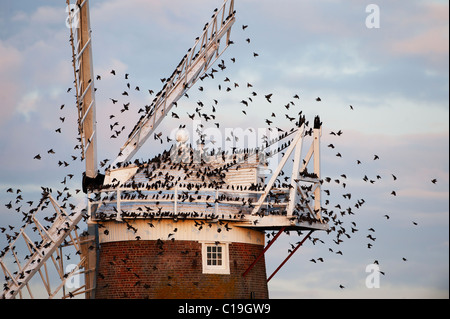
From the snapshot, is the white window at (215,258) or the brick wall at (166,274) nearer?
the brick wall at (166,274)

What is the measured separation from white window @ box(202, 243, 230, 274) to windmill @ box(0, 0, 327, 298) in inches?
2.0

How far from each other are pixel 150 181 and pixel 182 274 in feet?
14.5

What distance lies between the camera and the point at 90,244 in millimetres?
48781

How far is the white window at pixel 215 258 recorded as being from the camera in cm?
4597

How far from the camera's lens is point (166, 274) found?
45.4m

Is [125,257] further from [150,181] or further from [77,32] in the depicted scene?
[77,32]

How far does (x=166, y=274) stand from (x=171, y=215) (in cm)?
247

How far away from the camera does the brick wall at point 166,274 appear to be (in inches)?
1785

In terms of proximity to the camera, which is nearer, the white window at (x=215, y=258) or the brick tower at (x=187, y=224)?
the brick tower at (x=187, y=224)

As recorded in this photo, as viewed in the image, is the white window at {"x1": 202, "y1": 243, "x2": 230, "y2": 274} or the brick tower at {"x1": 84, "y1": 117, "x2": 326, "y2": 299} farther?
the white window at {"x1": 202, "y1": 243, "x2": 230, "y2": 274}

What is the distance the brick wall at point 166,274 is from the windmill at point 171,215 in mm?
42

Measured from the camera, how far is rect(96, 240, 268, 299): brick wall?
4534 cm

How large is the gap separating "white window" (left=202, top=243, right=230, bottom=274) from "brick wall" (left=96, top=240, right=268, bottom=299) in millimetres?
195
